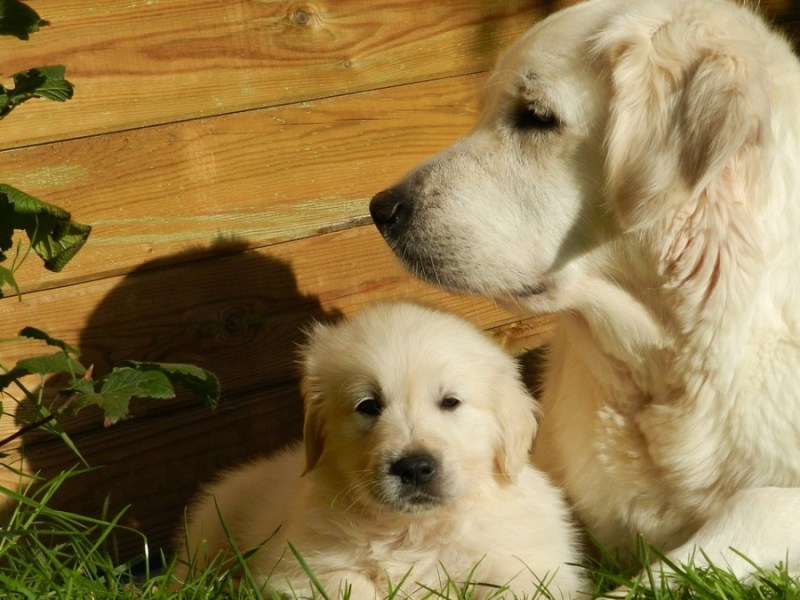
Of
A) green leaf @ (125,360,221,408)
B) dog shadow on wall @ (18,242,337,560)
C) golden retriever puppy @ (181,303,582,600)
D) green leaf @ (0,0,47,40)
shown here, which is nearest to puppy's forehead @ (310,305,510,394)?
golden retriever puppy @ (181,303,582,600)

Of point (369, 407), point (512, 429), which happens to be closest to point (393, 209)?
point (369, 407)

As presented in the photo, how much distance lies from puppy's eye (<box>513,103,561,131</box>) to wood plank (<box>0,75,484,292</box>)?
Answer: 34.1 inches

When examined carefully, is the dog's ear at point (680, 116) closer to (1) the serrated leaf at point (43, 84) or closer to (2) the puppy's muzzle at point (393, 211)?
(2) the puppy's muzzle at point (393, 211)

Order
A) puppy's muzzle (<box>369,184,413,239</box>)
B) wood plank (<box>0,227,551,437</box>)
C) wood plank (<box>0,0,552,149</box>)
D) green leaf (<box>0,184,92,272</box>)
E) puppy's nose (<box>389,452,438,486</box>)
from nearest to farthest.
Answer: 1. green leaf (<box>0,184,92,272</box>)
2. puppy's nose (<box>389,452,438,486</box>)
3. puppy's muzzle (<box>369,184,413,239</box>)
4. wood plank (<box>0,0,552,149</box>)
5. wood plank (<box>0,227,551,437</box>)

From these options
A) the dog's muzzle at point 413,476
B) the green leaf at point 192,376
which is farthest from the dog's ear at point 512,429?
the green leaf at point 192,376

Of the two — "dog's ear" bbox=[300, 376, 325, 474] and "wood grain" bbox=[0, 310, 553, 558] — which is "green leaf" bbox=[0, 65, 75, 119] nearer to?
"dog's ear" bbox=[300, 376, 325, 474]

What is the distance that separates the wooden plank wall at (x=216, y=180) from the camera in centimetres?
298

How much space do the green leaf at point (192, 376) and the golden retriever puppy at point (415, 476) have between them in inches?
15.2

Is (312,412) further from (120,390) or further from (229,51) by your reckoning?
(229,51)

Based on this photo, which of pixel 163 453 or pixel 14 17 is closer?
pixel 14 17

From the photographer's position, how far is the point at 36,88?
7.11 feet

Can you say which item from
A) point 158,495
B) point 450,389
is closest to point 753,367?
point 450,389

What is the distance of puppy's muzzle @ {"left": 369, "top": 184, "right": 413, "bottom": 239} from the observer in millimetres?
2619

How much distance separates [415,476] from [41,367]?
0.85m
